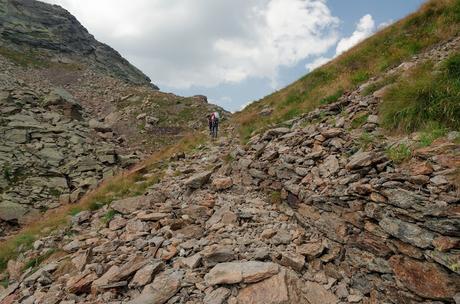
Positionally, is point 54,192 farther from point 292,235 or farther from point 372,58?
point 372,58

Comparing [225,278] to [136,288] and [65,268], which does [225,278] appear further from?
[65,268]

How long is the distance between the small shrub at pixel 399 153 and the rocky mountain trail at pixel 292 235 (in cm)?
3

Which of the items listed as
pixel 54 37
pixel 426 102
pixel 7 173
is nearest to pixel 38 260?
pixel 426 102

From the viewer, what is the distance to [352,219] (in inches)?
302

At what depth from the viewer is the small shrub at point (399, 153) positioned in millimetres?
7531

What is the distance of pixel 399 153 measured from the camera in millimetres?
7715

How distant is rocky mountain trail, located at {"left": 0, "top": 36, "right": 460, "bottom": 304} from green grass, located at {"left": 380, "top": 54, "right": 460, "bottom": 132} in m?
0.53

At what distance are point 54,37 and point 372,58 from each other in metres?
67.1

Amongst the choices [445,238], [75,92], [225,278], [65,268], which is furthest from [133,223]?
[75,92]

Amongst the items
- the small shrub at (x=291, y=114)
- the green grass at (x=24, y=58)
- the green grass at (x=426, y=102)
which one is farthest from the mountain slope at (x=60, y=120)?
the green grass at (x=426, y=102)

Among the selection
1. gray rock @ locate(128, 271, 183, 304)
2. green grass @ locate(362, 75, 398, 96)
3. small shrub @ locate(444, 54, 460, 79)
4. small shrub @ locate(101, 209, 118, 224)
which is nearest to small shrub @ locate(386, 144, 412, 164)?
small shrub @ locate(444, 54, 460, 79)

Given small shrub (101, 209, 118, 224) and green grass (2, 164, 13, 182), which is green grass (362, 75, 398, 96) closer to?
small shrub (101, 209, 118, 224)

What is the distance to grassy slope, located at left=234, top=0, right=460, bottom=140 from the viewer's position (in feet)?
50.6

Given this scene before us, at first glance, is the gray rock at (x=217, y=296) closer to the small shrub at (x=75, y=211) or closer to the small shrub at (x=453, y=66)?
the small shrub at (x=453, y=66)
